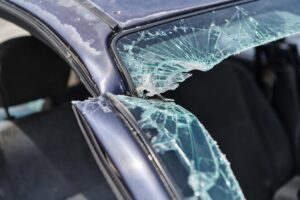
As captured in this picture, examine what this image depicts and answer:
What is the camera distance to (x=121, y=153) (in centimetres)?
108

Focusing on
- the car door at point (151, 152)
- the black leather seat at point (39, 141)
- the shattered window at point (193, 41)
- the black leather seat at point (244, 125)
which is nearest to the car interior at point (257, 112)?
the black leather seat at point (244, 125)

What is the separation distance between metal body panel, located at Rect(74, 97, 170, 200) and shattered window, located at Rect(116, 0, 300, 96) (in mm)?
148

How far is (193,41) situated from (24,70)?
0.71 meters

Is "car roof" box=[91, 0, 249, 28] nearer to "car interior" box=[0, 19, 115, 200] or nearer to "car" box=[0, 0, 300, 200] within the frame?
"car" box=[0, 0, 300, 200]

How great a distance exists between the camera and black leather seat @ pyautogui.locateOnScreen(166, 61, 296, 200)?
2266mm

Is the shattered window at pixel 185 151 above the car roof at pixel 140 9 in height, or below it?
below

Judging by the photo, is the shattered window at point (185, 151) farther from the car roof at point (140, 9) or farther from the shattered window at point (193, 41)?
the car roof at point (140, 9)

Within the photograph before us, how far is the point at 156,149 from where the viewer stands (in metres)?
1.09

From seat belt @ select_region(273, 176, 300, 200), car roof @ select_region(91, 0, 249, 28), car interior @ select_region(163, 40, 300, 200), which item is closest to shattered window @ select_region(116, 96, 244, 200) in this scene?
car roof @ select_region(91, 0, 249, 28)

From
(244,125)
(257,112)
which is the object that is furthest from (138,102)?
(257,112)

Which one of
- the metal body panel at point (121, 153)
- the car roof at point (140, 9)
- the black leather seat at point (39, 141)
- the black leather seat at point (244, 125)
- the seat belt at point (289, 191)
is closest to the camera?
the metal body panel at point (121, 153)

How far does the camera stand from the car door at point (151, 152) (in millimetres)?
1052

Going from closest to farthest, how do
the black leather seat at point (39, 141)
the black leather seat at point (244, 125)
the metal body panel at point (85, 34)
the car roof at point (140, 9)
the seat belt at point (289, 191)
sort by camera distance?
the metal body panel at point (85, 34)
the car roof at point (140, 9)
the black leather seat at point (39, 141)
the black leather seat at point (244, 125)
the seat belt at point (289, 191)

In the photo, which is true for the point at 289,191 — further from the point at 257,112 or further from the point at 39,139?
the point at 39,139
